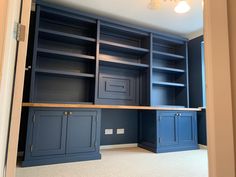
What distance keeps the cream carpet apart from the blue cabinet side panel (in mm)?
490

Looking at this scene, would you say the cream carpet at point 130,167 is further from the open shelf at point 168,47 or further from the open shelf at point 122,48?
the open shelf at point 168,47

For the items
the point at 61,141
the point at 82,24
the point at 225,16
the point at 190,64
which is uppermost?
the point at 82,24

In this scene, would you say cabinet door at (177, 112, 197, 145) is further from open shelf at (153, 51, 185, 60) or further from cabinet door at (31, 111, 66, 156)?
cabinet door at (31, 111, 66, 156)

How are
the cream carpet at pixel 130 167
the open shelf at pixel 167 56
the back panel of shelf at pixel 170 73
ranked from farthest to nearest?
the back panel of shelf at pixel 170 73 → the open shelf at pixel 167 56 → the cream carpet at pixel 130 167

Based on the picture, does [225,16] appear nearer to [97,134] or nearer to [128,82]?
A: [97,134]

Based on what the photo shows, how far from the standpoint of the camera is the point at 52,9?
2.81m

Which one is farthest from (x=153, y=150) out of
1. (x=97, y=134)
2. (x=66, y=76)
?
(x=66, y=76)

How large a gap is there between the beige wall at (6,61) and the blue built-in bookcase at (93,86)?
152cm

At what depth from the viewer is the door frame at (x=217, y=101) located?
0.80m

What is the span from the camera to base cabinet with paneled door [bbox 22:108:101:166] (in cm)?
237

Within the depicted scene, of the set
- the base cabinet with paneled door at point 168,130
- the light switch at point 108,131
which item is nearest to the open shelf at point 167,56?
the base cabinet with paneled door at point 168,130

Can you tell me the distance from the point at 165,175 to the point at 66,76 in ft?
7.12

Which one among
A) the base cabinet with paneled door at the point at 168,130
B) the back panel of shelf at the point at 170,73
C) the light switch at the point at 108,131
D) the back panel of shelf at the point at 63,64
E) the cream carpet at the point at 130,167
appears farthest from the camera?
the back panel of shelf at the point at 170,73

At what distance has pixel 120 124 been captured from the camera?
355cm
